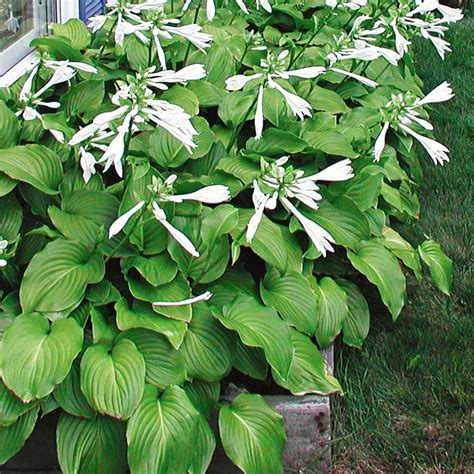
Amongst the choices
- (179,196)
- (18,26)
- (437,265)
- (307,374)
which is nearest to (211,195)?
(179,196)

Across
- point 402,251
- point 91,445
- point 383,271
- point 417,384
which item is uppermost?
point 91,445

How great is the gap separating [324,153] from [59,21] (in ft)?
6.62

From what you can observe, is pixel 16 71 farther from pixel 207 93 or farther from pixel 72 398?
pixel 72 398

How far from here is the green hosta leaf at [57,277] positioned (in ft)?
7.98

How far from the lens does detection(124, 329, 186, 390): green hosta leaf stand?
2.43m

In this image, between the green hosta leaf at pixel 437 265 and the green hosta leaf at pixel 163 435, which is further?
the green hosta leaf at pixel 437 265

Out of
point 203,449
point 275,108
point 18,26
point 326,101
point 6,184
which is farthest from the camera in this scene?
point 18,26

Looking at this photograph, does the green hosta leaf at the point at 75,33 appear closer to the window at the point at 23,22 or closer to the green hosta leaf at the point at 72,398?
the window at the point at 23,22

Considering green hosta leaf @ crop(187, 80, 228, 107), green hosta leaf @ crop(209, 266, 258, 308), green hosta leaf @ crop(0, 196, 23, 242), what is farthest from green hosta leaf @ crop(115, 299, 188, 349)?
green hosta leaf @ crop(187, 80, 228, 107)

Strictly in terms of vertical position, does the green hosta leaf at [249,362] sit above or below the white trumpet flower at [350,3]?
below

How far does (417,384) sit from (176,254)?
996 millimetres

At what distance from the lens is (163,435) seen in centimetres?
226

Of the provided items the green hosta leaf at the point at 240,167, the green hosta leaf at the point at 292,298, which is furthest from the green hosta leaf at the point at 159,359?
the green hosta leaf at the point at 240,167

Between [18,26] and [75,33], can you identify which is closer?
[75,33]
